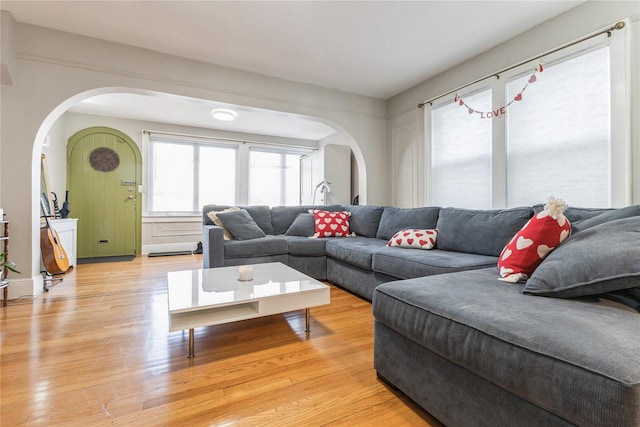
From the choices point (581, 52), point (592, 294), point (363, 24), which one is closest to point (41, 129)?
point (363, 24)

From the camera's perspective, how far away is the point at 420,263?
2.01m

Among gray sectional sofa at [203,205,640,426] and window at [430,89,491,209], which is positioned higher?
window at [430,89,491,209]

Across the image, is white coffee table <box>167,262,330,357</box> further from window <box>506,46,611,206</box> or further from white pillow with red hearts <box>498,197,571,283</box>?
window <box>506,46,611,206</box>

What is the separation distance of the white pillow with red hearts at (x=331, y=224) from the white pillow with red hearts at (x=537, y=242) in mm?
2193

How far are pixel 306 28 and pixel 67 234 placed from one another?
4.05 metres

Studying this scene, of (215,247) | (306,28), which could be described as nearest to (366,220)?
(215,247)

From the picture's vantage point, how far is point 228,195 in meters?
5.82

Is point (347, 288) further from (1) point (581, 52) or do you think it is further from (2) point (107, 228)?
(2) point (107, 228)

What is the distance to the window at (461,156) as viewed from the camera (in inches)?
119

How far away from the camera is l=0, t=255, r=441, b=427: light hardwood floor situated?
1121 mm

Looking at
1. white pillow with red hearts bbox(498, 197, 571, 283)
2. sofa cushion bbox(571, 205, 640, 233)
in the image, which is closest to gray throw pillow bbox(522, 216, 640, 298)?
white pillow with red hearts bbox(498, 197, 571, 283)

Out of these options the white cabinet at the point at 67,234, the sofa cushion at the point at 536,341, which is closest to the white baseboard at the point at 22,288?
the white cabinet at the point at 67,234

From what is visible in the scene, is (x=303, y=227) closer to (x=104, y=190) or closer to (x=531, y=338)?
(x=531, y=338)

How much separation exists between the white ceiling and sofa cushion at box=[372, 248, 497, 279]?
6.69 feet
